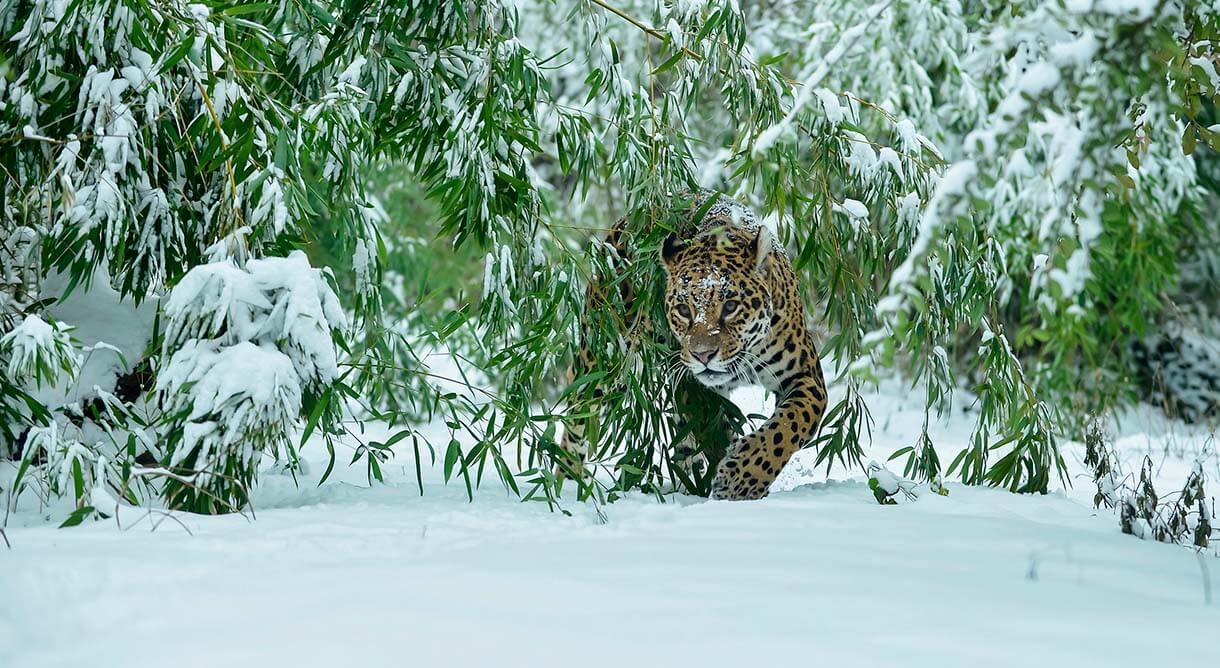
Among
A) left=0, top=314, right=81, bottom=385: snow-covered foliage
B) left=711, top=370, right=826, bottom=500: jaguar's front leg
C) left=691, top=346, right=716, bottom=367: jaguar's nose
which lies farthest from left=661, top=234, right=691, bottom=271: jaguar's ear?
left=0, top=314, right=81, bottom=385: snow-covered foliage

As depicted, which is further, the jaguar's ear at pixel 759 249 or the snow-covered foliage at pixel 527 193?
the jaguar's ear at pixel 759 249

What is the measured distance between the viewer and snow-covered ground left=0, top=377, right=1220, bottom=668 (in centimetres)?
229

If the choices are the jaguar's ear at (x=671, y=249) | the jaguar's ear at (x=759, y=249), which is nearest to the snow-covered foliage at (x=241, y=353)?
the jaguar's ear at (x=671, y=249)

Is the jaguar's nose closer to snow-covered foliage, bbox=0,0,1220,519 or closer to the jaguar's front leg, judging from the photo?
snow-covered foliage, bbox=0,0,1220,519

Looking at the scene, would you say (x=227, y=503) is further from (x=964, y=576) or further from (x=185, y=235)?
(x=964, y=576)

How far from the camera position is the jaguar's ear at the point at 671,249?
4.63 meters

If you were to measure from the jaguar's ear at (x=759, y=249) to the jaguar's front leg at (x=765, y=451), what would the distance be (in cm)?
53

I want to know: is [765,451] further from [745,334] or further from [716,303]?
[716,303]

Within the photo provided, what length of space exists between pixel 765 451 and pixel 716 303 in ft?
1.75

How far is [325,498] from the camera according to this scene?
13.1ft

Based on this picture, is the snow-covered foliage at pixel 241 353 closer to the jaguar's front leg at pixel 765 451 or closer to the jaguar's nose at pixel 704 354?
the jaguar's nose at pixel 704 354

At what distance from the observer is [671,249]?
466 centimetres

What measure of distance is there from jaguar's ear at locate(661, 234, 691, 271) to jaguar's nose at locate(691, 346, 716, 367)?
405 millimetres

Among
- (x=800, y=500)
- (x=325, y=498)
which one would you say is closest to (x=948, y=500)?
(x=800, y=500)
